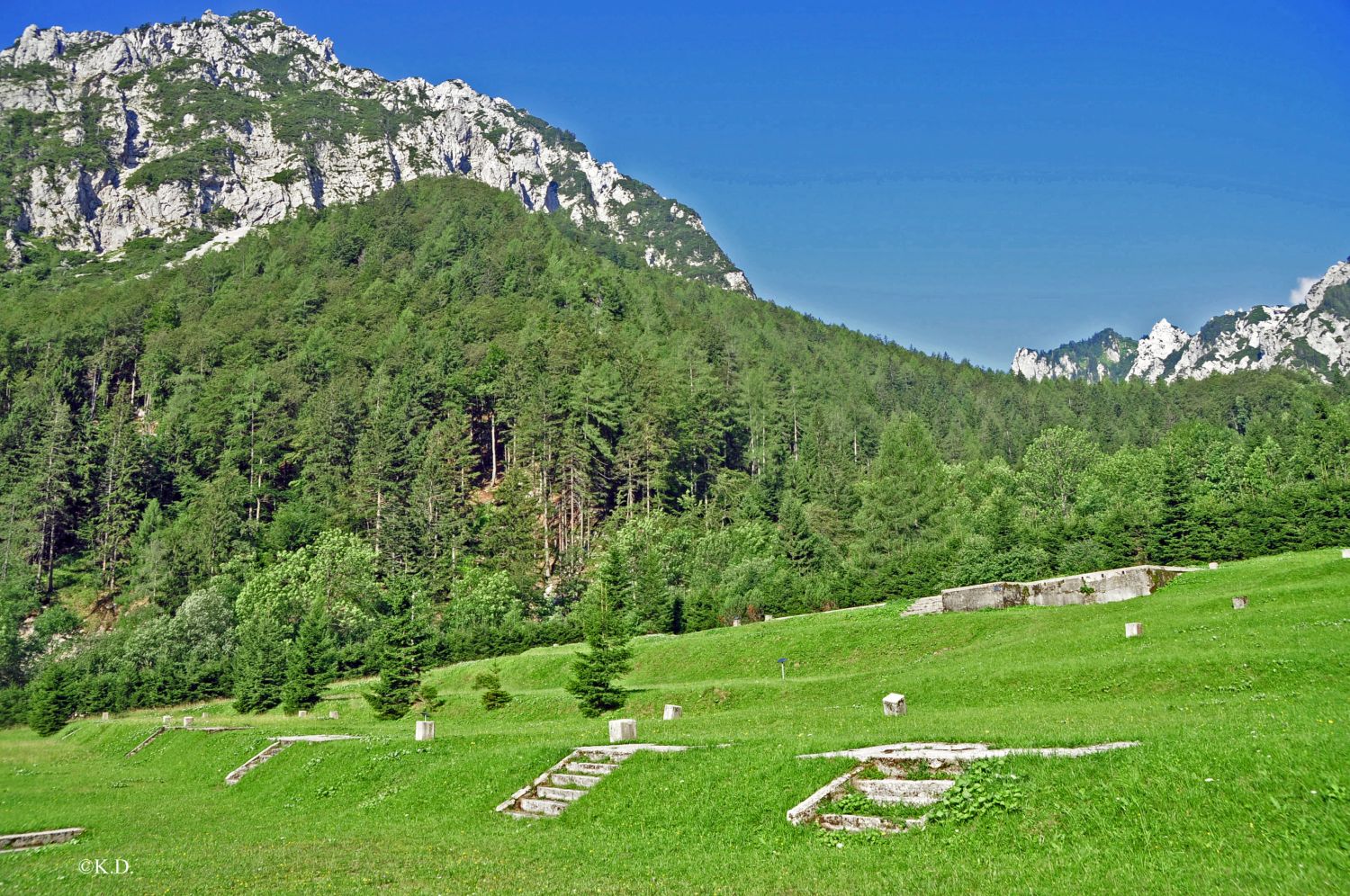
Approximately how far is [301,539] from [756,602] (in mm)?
67656

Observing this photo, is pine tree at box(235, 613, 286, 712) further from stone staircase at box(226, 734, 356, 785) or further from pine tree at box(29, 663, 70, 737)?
stone staircase at box(226, 734, 356, 785)

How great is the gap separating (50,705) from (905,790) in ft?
242

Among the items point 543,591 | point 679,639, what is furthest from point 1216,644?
point 543,591

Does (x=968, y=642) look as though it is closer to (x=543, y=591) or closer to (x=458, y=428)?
(x=543, y=591)

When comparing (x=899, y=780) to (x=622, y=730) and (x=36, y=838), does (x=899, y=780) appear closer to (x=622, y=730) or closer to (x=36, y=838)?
(x=622, y=730)

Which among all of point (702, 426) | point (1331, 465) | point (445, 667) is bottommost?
point (445, 667)

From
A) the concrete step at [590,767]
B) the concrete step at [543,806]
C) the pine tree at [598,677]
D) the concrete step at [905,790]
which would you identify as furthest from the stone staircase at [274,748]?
the concrete step at [905,790]

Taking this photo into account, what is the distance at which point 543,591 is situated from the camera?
9844 cm

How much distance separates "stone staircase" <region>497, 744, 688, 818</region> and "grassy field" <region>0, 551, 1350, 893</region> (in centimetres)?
68

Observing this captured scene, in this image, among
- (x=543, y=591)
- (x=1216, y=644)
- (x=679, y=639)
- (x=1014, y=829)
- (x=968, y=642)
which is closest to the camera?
(x=1014, y=829)

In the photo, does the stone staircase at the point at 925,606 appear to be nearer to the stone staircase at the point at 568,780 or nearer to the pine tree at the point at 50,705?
the stone staircase at the point at 568,780

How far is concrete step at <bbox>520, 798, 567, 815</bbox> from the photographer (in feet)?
72.6

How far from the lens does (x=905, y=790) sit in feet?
56.7

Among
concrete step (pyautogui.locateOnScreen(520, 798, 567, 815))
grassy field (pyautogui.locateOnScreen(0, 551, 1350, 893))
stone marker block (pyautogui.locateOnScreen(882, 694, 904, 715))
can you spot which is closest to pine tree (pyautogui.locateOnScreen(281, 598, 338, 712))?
grassy field (pyautogui.locateOnScreen(0, 551, 1350, 893))
